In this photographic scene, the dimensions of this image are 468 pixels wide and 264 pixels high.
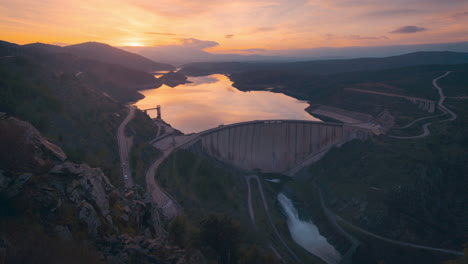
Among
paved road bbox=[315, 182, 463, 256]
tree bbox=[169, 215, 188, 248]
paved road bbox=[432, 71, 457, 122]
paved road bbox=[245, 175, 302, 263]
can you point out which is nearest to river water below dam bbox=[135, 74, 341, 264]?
paved road bbox=[315, 182, 463, 256]

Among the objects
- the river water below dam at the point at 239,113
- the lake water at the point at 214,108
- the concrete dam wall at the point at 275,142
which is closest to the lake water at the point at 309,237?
the river water below dam at the point at 239,113

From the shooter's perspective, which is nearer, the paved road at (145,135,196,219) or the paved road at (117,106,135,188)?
the paved road at (145,135,196,219)

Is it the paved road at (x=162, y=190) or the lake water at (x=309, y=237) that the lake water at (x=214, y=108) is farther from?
the lake water at (x=309, y=237)

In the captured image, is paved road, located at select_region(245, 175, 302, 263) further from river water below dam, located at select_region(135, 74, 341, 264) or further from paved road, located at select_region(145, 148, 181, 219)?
paved road, located at select_region(145, 148, 181, 219)

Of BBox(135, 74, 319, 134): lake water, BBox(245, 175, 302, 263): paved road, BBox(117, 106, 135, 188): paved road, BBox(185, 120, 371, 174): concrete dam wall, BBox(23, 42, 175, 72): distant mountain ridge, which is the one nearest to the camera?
BBox(117, 106, 135, 188): paved road

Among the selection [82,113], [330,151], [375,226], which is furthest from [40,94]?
[330,151]

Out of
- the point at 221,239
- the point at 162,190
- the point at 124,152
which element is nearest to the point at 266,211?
the point at 162,190

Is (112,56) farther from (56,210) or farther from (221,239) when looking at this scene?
(56,210)

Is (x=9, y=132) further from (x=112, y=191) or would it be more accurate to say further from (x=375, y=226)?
(x=375, y=226)
